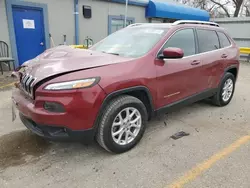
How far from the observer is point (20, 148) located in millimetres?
3070

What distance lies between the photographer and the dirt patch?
9.22 feet

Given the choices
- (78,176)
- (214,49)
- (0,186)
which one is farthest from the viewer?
(214,49)

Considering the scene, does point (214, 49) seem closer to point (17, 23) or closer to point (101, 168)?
point (101, 168)

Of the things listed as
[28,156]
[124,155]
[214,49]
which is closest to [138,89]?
[124,155]

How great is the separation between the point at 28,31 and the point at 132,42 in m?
6.30

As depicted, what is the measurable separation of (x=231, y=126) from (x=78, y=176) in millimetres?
2824

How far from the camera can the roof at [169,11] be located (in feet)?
38.0

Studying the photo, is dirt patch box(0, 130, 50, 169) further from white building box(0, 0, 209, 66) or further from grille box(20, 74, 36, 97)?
white building box(0, 0, 209, 66)

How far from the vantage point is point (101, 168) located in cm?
270

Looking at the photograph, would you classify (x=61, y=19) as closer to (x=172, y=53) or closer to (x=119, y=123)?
(x=172, y=53)

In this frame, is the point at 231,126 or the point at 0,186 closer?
the point at 0,186

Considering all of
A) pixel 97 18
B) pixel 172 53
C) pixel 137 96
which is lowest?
pixel 137 96

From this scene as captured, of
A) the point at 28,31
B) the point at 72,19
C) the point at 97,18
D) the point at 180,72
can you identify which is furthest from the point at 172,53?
the point at 97,18

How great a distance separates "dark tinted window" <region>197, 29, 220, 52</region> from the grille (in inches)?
114
